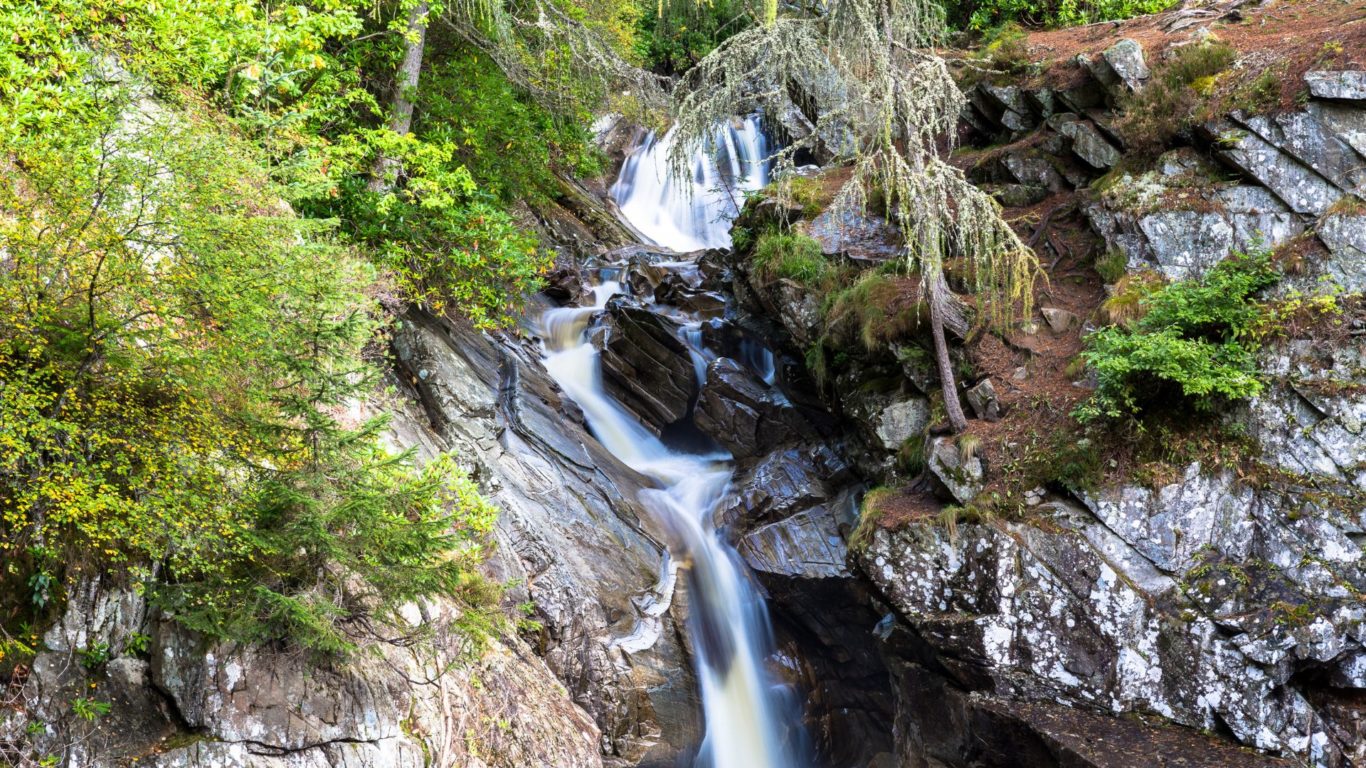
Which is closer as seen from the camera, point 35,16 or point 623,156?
point 35,16

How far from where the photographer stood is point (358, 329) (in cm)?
579

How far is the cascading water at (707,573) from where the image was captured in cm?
1023

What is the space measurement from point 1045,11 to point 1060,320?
381 inches

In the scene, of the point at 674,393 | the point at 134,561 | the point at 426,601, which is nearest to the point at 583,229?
the point at 674,393

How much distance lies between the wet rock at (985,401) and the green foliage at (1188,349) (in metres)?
1.07

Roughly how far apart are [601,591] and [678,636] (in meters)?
1.15

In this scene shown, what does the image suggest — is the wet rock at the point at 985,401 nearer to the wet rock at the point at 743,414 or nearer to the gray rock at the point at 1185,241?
the gray rock at the point at 1185,241

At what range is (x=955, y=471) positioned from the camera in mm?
9008

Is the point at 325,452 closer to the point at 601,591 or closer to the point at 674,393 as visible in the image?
the point at 601,591

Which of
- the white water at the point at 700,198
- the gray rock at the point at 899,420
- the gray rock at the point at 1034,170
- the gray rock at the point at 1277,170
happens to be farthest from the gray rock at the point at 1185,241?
the white water at the point at 700,198

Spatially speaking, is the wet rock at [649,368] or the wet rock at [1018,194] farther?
the wet rock at [649,368]

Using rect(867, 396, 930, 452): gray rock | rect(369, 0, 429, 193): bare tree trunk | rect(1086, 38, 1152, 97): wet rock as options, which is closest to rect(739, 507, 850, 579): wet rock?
rect(867, 396, 930, 452): gray rock

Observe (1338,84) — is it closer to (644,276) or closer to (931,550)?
(931,550)

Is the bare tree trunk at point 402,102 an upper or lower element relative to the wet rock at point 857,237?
upper
